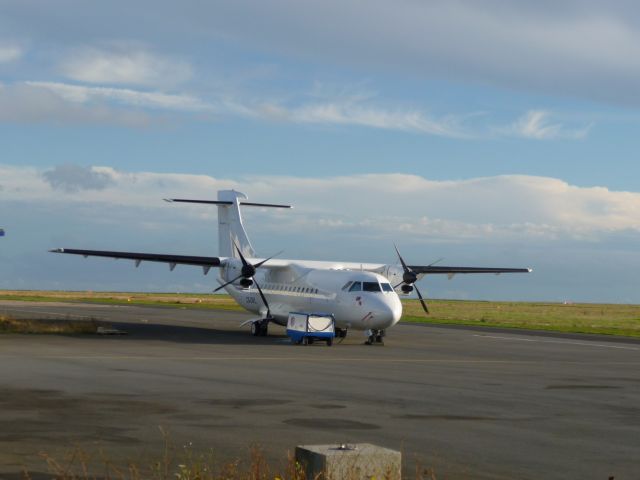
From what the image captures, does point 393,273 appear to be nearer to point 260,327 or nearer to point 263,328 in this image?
point 263,328

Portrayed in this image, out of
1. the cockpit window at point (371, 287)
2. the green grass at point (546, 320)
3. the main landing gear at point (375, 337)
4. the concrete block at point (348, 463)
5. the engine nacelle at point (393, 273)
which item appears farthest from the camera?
the green grass at point (546, 320)

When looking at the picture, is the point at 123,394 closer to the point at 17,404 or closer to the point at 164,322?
the point at 17,404

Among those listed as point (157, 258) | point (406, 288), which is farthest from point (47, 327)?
point (406, 288)

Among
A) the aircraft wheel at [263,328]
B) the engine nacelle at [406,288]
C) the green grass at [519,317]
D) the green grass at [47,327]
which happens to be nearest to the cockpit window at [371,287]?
the engine nacelle at [406,288]

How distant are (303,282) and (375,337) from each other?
461cm

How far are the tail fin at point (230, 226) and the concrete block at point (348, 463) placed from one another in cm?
4195

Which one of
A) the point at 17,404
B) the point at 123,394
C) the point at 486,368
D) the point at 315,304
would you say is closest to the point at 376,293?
the point at 315,304

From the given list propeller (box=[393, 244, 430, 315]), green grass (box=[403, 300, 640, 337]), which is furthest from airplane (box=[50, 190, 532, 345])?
green grass (box=[403, 300, 640, 337])

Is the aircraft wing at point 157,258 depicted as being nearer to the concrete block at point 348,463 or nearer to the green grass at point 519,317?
the green grass at point 519,317

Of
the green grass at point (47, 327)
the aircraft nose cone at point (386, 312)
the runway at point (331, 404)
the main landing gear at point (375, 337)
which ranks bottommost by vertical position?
the green grass at point (47, 327)

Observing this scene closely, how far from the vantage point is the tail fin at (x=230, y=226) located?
5094 cm

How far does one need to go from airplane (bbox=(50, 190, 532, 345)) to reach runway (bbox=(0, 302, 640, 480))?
316 centimetres

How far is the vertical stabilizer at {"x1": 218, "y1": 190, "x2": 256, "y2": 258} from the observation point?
5088 cm

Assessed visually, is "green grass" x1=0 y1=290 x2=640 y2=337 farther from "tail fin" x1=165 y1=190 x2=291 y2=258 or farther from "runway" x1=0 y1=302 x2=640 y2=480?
"runway" x1=0 y1=302 x2=640 y2=480
